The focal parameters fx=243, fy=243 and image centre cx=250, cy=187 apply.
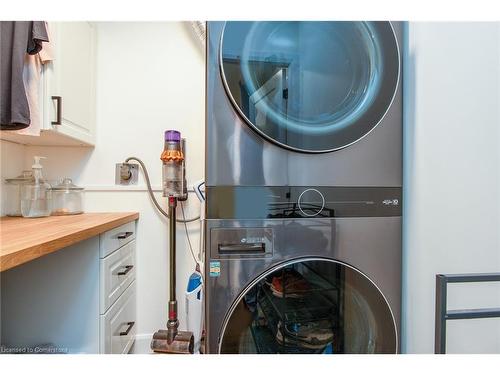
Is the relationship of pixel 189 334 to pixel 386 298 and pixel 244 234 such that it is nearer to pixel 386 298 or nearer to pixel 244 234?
pixel 244 234

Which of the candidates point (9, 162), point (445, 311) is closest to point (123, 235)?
point (9, 162)

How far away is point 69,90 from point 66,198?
21.1 inches

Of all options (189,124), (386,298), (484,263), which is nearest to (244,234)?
(386,298)

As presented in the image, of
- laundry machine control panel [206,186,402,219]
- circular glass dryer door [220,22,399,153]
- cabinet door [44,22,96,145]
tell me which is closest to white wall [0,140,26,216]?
cabinet door [44,22,96,145]

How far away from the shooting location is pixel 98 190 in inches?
54.5

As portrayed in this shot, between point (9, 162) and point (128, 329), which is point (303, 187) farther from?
point (9, 162)

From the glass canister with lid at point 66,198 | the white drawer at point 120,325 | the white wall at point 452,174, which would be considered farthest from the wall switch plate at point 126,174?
the white wall at point 452,174

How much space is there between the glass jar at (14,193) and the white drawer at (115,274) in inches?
20.8

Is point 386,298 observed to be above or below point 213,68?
below

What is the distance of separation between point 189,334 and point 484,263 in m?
1.20

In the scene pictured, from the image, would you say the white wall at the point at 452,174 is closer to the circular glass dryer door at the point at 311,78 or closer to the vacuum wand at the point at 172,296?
the circular glass dryer door at the point at 311,78

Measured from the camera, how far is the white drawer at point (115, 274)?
92cm
